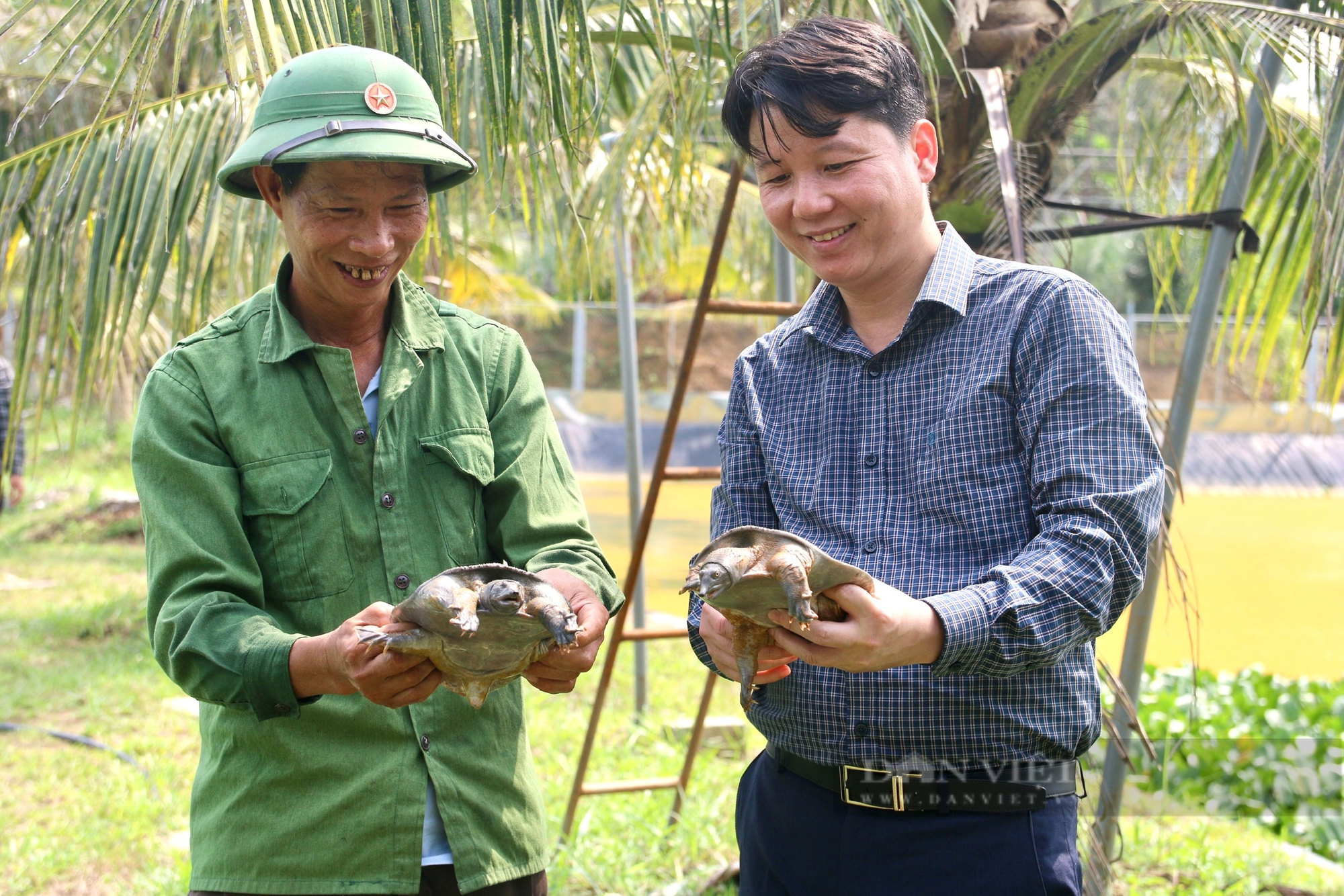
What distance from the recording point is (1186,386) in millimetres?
3201

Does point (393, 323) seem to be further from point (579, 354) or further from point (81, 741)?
point (579, 354)

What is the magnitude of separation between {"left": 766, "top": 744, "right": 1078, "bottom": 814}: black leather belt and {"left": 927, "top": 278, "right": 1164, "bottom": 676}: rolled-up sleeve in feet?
0.77

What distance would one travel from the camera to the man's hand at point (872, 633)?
1466 millimetres

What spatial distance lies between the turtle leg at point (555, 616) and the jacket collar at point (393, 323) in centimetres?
60

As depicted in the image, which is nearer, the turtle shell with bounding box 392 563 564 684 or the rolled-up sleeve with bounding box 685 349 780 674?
the turtle shell with bounding box 392 563 564 684

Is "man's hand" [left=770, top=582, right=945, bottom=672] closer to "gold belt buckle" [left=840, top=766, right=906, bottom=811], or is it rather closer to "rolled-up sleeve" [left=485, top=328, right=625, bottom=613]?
"gold belt buckle" [left=840, top=766, right=906, bottom=811]

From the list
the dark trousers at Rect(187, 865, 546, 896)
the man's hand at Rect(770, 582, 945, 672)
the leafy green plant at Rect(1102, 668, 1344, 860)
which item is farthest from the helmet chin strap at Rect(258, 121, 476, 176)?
the leafy green plant at Rect(1102, 668, 1344, 860)

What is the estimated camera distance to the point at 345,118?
175 cm

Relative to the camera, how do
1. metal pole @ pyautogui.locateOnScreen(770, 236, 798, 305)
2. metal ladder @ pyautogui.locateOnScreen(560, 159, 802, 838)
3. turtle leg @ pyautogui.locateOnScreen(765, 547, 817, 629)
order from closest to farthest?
turtle leg @ pyautogui.locateOnScreen(765, 547, 817, 629)
metal ladder @ pyautogui.locateOnScreen(560, 159, 802, 838)
metal pole @ pyautogui.locateOnScreen(770, 236, 798, 305)

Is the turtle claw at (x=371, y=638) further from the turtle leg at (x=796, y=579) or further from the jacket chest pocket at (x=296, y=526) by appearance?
the turtle leg at (x=796, y=579)

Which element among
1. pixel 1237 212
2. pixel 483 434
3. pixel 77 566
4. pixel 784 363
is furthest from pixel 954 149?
pixel 77 566

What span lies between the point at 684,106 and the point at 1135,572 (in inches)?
97.8

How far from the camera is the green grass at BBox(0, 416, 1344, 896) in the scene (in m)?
4.11

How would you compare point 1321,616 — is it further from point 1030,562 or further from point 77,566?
point 77,566
